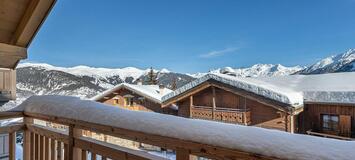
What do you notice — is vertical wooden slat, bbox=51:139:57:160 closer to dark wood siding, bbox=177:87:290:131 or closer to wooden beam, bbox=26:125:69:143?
wooden beam, bbox=26:125:69:143

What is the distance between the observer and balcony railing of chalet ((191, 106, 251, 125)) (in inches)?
360

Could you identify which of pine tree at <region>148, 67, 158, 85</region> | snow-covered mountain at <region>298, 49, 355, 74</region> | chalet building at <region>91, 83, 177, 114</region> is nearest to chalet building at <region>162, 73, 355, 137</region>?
chalet building at <region>91, 83, 177, 114</region>

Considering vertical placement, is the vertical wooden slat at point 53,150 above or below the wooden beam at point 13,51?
below

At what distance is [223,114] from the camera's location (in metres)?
9.60

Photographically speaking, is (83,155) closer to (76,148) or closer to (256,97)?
(76,148)

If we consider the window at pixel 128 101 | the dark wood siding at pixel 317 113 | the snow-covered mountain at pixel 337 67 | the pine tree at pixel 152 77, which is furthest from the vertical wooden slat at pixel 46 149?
the pine tree at pixel 152 77

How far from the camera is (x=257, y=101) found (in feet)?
29.0

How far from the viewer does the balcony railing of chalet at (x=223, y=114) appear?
30.0 feet

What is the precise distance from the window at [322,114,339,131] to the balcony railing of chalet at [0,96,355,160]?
28.9 feet

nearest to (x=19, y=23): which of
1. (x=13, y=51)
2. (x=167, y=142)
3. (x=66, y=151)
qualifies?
(x=13, y=51)

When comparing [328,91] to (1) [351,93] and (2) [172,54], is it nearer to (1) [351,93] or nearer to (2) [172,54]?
(1) [351,93]

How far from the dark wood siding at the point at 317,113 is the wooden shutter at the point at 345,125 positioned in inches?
2.0

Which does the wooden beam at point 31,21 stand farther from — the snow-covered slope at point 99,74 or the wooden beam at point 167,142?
the snow-covered slope at point 99,74

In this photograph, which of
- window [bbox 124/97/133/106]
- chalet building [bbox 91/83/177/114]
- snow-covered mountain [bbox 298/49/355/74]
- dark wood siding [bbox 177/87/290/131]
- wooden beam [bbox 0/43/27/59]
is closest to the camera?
wooden beam [bbox 0/43/27/59]
